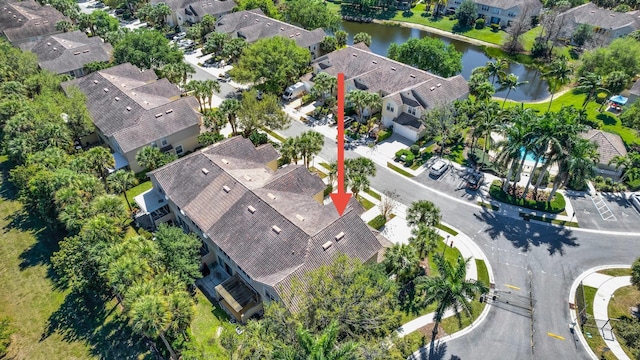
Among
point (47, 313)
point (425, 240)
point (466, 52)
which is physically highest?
point (425, 240)

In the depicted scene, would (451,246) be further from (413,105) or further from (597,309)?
(413,105)

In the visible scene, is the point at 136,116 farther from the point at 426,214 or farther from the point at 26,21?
the point at 26,21

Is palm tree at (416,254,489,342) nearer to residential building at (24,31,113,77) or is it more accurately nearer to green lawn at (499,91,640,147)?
green lawn at (499,91,640,147)

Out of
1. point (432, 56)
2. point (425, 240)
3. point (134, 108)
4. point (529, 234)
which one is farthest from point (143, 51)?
point (529, 234)

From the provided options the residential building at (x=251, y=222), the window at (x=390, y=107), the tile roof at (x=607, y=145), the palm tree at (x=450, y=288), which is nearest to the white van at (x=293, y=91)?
the window at (x=390, y=107)

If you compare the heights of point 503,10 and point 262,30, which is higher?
point 262,30

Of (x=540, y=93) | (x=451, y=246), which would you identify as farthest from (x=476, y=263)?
(x=540, y=93)


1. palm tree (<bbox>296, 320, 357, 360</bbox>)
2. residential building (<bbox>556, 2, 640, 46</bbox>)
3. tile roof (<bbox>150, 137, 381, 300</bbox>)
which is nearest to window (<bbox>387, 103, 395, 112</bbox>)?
tile roof (<bbox>150, 137, 381, 300</bbox>)
